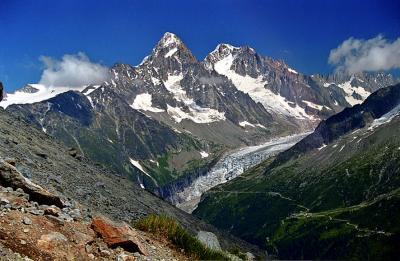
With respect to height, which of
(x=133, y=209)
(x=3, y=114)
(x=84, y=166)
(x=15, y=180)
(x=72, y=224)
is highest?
(x=3, y=114)

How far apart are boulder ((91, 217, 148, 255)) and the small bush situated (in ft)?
6.96

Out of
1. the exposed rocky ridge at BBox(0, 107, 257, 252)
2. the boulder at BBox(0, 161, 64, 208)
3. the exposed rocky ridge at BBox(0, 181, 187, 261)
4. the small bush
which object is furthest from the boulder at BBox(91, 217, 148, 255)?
the exposed rocky ridge at BBox(0, 107, 257, 252)

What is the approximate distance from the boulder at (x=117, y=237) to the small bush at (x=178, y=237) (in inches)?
83.5

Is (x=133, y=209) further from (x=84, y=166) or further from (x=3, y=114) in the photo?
(x=3, y=114)

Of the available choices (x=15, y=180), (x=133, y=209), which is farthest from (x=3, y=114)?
(x=15, y=180)

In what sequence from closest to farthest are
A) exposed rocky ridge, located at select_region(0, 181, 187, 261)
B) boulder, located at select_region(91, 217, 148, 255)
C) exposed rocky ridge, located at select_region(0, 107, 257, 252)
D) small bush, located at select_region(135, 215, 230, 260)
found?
exposed rocky ridge, located at select_region(0, 181, 187, 261)
boulder, located at select_region(91, 217, 148, 255)
small bush, located at select_region(135, 215, 230, 260)
exposed rocky ridge, located at select_region(0, 107, 257, 252)

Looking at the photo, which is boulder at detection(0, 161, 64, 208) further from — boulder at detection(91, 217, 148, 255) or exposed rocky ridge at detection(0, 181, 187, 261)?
boulder at detection(91, 217, 148, 255)

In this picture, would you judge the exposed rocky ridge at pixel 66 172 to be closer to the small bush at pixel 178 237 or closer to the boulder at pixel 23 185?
the boulder at pixel 23 185

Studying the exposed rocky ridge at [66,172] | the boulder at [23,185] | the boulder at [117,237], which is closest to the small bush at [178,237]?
the boulder at [117,237]

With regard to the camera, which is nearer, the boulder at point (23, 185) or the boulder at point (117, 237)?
the boulder at point (117, 237)

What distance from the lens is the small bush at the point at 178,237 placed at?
20.1 metres

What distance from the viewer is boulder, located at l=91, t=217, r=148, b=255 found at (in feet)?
59.9

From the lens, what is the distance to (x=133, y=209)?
273 ft

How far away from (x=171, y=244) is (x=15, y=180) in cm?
605
